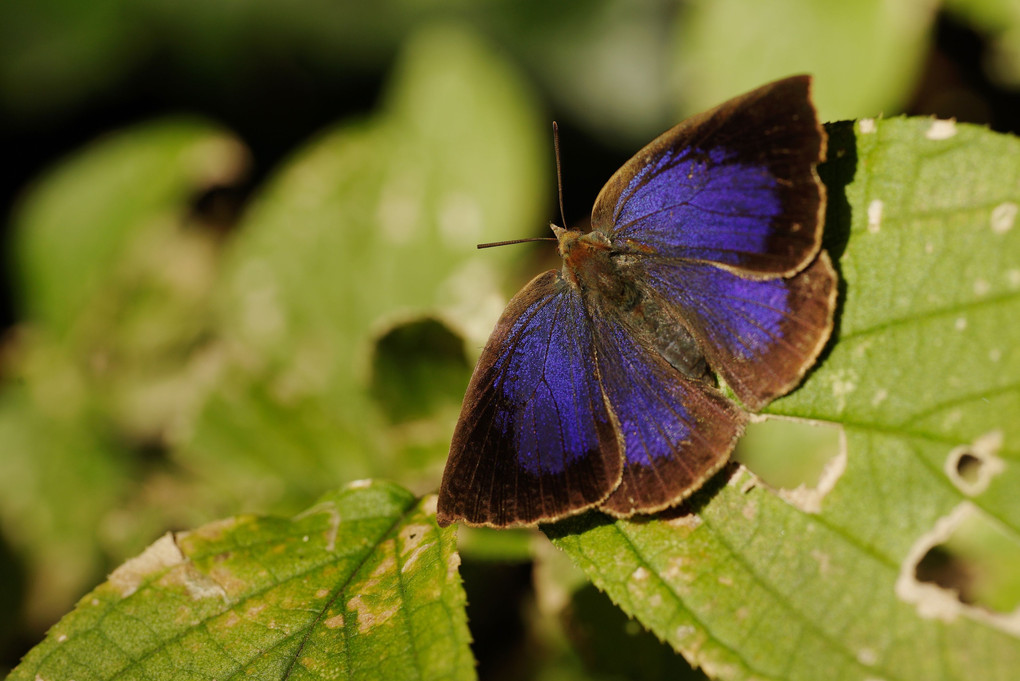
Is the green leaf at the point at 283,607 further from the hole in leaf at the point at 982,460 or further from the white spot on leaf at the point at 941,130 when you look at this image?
the white spot on leaf at the point at 941,130

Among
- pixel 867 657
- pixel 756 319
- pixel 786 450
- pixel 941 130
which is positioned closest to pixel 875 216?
pixel 941 130

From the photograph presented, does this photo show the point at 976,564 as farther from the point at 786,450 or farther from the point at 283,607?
the point at 283,607

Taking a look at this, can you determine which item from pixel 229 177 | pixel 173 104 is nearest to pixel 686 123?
pixel 229 177

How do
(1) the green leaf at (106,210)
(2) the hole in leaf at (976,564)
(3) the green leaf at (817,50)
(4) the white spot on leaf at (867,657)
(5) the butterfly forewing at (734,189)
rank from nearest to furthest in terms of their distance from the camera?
(4) the white spot on leaf at (867,657)
(5) the butterfly forewing at (734,189)
(2) the hole in leaf at (976,564)
(3) the green leaf at (817,50)
(1) the green leaf at (106,210)

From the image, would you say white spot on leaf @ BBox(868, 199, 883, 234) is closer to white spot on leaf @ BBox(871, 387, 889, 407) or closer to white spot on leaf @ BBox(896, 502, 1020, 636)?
white spot on leaf @ BBox(871, 387, 889, 407)

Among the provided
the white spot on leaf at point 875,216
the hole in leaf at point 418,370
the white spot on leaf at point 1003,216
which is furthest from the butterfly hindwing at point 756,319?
the hole in leaf at point 418,370

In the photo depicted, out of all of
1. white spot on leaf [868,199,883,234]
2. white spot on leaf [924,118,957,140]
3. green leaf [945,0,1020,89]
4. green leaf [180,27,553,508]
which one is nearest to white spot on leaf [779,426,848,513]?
white spot on leaf [868,199,883,234]

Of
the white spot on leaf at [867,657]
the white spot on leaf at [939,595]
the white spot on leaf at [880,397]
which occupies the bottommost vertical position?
the white spot on leaf at [867,657]
